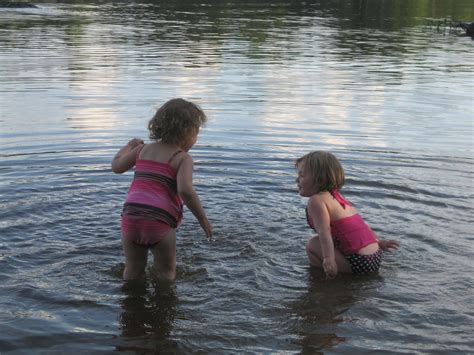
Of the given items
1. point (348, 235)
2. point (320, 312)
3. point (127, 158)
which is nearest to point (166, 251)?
point (127, 158)

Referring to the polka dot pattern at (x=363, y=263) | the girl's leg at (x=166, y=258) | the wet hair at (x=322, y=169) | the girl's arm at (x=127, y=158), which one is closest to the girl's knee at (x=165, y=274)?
the girl's leg at (x=166, y=258)

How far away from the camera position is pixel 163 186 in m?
5.89

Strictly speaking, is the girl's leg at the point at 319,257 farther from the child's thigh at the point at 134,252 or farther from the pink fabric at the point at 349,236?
the child's thigh at the point at 134,252

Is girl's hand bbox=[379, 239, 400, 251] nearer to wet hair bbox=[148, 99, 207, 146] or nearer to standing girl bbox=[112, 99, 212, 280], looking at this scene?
standing girl bbox=[112, 99, 212, 280]

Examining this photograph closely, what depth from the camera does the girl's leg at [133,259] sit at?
5973mm

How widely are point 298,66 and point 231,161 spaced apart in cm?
1342

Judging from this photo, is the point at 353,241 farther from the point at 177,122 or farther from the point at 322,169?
the point at 177,122

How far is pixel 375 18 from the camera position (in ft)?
157

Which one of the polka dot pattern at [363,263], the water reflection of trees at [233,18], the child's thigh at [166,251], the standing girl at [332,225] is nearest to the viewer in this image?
the child's thigh at [166,251]

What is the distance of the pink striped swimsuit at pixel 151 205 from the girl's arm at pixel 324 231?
48.5 inches

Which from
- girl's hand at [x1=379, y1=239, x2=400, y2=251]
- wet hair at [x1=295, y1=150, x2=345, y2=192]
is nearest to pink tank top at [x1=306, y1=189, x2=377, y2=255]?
wet hair at [x1=295, y1=150, x2=345, y2=192]

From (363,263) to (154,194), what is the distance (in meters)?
1.95

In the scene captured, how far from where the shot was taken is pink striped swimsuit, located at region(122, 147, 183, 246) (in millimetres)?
5828

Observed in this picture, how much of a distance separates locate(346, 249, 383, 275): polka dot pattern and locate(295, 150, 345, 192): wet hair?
0.66m
